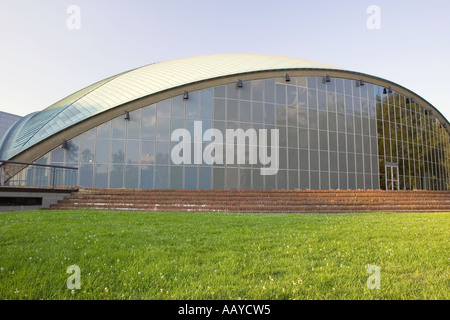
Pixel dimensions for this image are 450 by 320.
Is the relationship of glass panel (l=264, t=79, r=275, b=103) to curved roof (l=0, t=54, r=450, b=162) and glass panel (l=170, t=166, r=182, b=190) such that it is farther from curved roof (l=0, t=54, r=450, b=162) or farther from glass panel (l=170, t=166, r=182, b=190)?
glass panel (l=170, t=166, r=182, b=190)

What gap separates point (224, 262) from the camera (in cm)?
508

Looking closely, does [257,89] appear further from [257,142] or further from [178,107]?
[178,107]

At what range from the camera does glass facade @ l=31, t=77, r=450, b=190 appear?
74.5 feet

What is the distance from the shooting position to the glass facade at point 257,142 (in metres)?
22.7

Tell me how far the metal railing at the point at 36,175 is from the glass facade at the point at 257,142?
745 mm

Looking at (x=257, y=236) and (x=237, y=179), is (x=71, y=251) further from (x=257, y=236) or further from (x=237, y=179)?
(x=237, y=179)

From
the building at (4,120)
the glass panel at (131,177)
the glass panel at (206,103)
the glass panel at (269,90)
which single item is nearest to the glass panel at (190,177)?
the glass panel at (131,177)

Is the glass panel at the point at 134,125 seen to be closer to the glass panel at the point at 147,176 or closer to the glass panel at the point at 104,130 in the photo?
the glass panel at the point at 104,130

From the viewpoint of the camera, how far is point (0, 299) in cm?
373

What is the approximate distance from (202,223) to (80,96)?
21179 millimetres

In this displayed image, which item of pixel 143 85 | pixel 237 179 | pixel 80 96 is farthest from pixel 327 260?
pixel 80 96

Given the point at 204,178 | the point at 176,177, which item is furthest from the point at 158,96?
the point at 204,178

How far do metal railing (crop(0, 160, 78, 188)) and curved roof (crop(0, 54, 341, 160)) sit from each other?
7.47 feet

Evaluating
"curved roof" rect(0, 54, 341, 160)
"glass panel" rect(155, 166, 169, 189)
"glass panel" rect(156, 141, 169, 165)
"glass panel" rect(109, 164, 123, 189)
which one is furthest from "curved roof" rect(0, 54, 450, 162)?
"glass panel" rect(155, 166, 169, 189)
